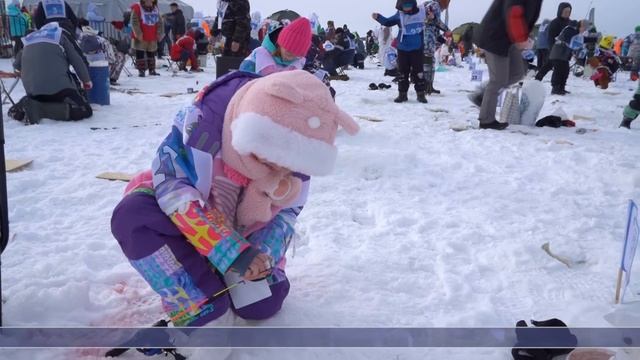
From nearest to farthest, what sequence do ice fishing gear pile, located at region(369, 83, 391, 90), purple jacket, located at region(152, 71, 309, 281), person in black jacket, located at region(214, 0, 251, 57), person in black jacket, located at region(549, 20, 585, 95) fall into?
purple jacket, located at region(152, 71, 309, 281) → person in black jacket, located at region(214, 0, 251, 57) → person in black jacket, located at region(549, 20, 585, 95) → ice fishing gear pile, located at region(369, 83, 391, 90)

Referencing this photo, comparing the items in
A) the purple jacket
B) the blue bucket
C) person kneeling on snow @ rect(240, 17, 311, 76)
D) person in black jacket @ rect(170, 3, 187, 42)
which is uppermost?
person in black jacket @ rect(170, 3, 187, 42)

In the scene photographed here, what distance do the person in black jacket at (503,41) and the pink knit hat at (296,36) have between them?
7.61ft

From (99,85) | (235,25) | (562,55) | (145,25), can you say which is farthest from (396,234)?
(145,25)

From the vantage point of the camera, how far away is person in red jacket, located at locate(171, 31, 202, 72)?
11.2 meters

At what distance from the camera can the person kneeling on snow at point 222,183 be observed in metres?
1.21

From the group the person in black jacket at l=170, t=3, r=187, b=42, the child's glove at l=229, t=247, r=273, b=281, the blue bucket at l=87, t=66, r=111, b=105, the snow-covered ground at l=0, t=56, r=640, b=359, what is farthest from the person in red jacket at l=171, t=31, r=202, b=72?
the child's glove at l=229, t=247, r=273, b=281

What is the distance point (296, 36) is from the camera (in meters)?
3.11

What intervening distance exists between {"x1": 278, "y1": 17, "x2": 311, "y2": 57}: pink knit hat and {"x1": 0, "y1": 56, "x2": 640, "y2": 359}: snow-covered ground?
34.6 inches

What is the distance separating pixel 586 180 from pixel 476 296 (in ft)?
6.21

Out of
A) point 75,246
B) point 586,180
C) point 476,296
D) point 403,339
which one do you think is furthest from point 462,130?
point 403,339

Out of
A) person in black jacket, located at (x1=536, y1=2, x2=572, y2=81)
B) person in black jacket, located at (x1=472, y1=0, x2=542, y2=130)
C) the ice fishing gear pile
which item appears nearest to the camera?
person in black jacket, located at (x1=472, y1=0, x2=542, y2=130)

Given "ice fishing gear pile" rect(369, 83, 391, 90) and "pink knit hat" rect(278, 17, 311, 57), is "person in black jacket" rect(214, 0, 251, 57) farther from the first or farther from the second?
"ice fishing gear pile" rect(369, 83, 391, 90)

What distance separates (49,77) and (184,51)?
277 inches

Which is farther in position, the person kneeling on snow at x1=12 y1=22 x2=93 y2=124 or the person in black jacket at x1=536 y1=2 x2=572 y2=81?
the person in black jacket at x1=536 y1=2 x2=572 y2=81
